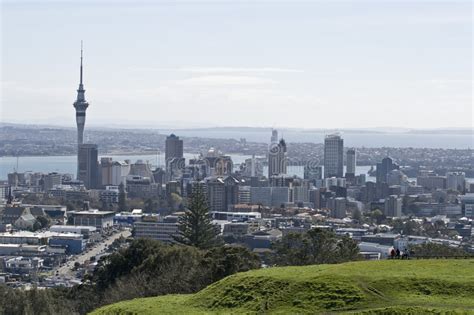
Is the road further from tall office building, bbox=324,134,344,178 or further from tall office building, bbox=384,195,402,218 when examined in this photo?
tall office building, bbox=324,134,344,178

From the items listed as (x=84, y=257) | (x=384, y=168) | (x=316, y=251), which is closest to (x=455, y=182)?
(x=384, y=168)

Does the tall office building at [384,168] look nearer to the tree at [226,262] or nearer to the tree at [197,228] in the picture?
the tree at [197,228]

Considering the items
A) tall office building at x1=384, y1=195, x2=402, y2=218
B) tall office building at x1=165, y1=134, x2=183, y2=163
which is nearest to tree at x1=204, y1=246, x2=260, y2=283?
tall office building at x1=384, y1=195, x2=402, y2=218

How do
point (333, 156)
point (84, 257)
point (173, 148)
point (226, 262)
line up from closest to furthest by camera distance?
point (226, 262) < point (84, 257) < point (333, 156) < point (173, 148)

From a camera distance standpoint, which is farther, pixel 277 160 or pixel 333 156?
pixel 333 156

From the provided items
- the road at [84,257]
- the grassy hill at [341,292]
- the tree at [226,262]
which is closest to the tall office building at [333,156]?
the road at [84,257]

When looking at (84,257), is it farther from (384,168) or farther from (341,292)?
(384,168)

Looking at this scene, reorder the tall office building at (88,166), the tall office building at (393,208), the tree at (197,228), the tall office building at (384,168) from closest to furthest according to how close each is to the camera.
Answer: the tree at (197,228) < the tall office building at (393,208) < the tall office building at (88,166) < the tall office building at (384,168)
